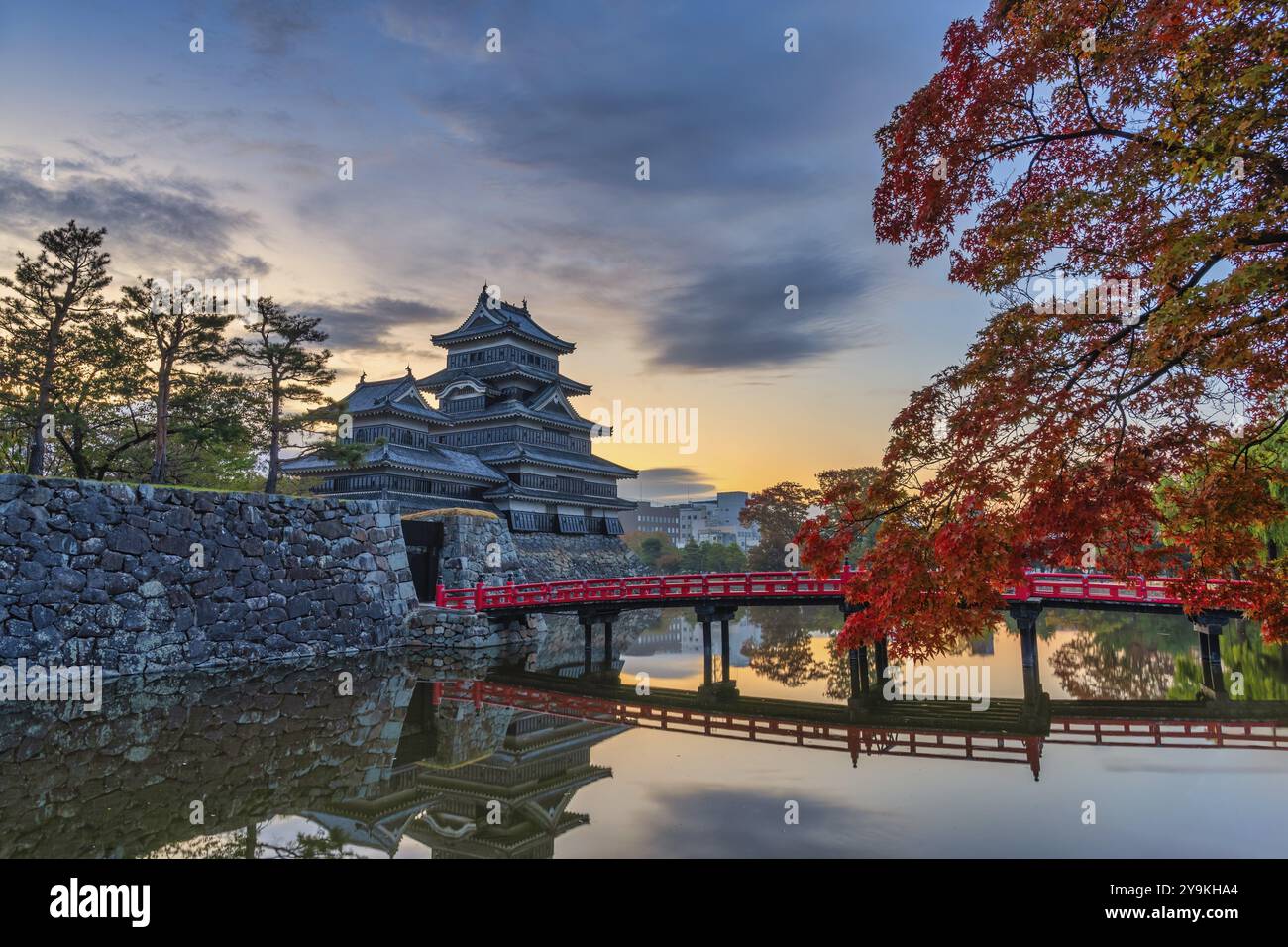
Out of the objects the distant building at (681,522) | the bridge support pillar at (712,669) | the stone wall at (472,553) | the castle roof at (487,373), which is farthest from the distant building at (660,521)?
the bridge support pillar at (712,669)

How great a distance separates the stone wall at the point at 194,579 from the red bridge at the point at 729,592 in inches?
45.0

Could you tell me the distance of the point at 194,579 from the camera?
16562 millimetres

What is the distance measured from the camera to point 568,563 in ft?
128

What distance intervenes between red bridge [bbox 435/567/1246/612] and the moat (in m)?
2.00

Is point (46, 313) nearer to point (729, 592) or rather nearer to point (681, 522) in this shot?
point (729, 592)

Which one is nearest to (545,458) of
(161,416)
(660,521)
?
(161,416)

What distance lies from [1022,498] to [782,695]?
10.8 metres

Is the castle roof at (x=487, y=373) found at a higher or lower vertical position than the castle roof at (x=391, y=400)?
higher

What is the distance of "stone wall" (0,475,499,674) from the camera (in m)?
14.1

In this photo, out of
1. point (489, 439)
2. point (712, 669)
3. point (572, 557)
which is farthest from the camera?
point (489, 439)

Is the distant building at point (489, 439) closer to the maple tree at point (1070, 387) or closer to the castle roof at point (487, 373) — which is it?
the castle roof at point (487, 373)

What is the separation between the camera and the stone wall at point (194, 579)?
14078mm

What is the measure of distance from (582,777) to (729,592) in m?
9.57
